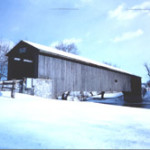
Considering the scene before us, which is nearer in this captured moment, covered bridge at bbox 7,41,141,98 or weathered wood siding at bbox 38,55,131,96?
covered bridge at bbox 7,41,141,98

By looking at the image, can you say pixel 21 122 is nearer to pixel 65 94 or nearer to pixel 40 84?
pixel 40 84

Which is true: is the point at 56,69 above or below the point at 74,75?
above

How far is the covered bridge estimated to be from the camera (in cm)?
1204

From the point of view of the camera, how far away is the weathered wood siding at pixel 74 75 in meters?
12.3

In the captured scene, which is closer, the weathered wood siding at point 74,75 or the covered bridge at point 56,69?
the covered bridge at point 56,69

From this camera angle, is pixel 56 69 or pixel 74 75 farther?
pixel 74 75

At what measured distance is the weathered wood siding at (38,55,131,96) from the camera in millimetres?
12295

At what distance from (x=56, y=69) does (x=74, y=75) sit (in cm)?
237

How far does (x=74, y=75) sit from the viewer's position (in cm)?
1452

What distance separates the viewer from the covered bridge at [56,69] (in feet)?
39.5

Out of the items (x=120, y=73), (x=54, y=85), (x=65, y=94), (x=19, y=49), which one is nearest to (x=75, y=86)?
(x=65, y=94)

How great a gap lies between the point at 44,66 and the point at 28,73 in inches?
66.7

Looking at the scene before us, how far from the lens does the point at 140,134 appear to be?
11.3 feet

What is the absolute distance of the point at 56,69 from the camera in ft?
42.4
